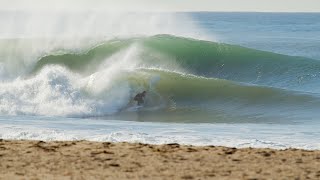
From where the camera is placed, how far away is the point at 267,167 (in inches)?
289

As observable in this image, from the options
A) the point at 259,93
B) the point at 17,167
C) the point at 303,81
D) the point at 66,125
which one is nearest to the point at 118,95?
the point at 259,93

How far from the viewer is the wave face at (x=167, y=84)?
1481 centimetres

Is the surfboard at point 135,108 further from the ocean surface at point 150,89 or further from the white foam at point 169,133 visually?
the white foam at point 169,133

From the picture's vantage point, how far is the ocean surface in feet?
34.8

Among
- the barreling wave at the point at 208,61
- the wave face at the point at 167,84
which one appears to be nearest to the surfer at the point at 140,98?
the wave face at the point at 167,84

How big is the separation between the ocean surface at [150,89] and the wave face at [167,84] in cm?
3

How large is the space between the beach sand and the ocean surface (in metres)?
0.94

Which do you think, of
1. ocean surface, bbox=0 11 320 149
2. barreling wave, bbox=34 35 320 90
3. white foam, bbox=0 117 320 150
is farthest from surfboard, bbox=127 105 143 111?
barreling wave, bbox=34 35 320 90

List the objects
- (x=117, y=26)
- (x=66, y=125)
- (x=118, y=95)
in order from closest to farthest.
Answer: (x=66, y=125) → (x=118, y=95) → (x=117, y=26)

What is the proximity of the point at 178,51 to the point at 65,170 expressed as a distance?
664 inches

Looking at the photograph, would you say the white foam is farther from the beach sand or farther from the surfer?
the surfer

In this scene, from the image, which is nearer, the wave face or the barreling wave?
the wave face

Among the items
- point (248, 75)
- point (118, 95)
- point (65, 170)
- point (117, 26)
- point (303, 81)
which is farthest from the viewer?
point (117, 26)

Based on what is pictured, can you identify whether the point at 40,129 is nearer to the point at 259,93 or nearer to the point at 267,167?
the point at 267,167
